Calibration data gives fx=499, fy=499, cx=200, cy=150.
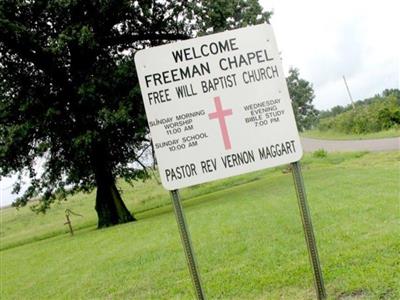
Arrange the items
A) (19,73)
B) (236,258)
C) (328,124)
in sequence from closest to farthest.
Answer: (236,258)
(19,73)
(328,124)

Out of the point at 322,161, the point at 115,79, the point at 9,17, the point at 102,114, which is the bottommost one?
the point at 322,161

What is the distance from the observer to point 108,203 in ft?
76.9

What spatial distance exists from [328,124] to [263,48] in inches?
2799

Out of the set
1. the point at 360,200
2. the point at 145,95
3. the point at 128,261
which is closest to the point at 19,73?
the point at 128,261

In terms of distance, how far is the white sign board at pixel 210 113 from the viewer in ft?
17.6

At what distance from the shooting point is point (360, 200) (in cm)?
1133

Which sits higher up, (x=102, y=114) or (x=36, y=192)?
(x=102, y=114)

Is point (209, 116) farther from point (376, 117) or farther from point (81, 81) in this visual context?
point (376, 117)

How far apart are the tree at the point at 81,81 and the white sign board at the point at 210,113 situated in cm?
1315

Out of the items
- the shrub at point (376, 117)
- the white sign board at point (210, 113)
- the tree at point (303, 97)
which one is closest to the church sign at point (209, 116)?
the white sign board at point (210, 113)

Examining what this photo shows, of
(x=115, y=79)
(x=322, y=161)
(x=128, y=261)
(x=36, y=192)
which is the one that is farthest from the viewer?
(x=322, y=161)

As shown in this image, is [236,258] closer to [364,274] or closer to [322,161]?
[364,274]

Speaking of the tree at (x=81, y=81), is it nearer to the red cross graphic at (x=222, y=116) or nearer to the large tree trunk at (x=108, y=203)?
the large tree trunk at (x=108, y=203)

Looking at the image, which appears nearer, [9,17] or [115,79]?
[9,17]
